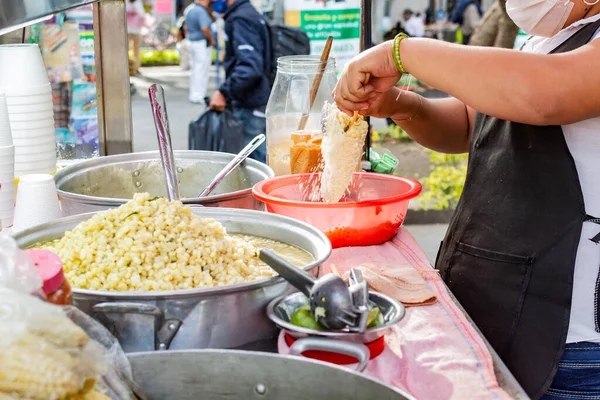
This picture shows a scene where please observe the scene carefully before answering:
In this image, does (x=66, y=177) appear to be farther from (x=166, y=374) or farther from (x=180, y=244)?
(x=166, y=374)

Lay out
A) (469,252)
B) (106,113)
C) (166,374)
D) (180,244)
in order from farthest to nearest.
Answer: (106,113), (469,252), (180,244), (166,374)

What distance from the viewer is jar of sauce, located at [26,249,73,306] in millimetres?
889

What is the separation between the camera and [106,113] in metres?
2.66

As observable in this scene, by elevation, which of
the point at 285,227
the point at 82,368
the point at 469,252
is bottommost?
the point at 469,252

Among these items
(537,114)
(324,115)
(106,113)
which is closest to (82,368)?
(537,114)

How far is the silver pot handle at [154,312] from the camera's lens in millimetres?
1087

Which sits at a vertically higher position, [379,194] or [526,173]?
[526,173]

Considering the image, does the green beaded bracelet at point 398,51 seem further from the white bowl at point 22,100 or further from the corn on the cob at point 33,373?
the corn on the cob at point 33,373

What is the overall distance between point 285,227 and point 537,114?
62 cm

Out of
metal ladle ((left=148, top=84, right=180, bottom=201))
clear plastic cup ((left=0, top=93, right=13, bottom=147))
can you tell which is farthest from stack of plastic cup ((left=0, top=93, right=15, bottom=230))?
metal ladle ((left=148, top=84, right=180, bottom=201))

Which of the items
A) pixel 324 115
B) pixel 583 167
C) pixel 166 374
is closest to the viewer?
pixel 166 374

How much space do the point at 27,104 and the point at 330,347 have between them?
1.42 m

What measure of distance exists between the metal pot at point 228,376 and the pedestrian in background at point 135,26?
1431cm

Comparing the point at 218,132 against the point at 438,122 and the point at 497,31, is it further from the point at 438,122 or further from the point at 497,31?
the point at 438,122
